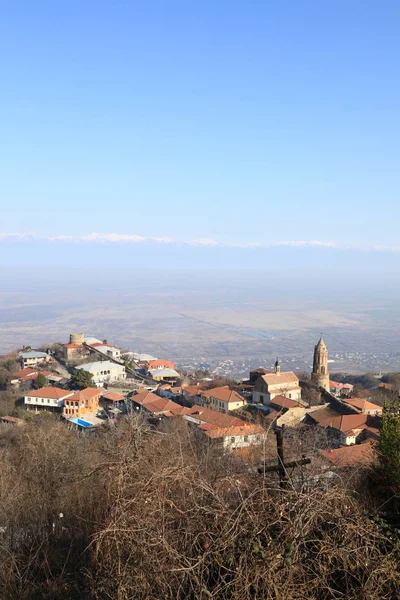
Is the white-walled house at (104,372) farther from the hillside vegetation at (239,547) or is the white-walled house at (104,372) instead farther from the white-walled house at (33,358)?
the hillside vegetation at (239,547)

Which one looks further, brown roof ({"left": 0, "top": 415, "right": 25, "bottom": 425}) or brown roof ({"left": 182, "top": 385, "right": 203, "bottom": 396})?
brown roof ({"left": 182, "top": 385, "right": 203, "bottom": 396})

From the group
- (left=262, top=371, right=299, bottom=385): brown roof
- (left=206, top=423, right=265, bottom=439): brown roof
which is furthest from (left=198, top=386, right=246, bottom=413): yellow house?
(left=206, top=423, right=265, bottom=439): brown roof

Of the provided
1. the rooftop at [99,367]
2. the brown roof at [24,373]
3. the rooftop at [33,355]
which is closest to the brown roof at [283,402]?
the rooftop at [99,367]

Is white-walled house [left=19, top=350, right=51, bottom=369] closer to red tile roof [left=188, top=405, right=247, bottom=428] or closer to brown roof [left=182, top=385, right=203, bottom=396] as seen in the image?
brown roof [left=182, top=385, right=203, bottom=396]

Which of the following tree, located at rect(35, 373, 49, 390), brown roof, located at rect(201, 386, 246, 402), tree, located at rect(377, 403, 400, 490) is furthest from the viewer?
tree, located at rect(35, 373, 49, 390)

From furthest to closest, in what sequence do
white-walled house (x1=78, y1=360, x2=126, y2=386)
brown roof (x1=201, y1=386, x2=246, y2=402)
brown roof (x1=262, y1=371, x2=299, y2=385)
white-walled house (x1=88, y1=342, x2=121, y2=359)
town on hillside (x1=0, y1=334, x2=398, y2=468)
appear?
1. white-walled house (x1=88, y1=342, x2=121, y2=359)
2. white-walled house (x1=78, y1=360, x2=126, y2=386)
3. brown roof (x1=262, y1=371, x2=299, y2=385)
4. brown roof (x1=201, y1=386, x2=246, y2=402)
5. town on hillside (x1=0, y1=334, x2=398, y2=468)

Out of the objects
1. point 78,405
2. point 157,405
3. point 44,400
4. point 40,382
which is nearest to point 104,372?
point 40,382

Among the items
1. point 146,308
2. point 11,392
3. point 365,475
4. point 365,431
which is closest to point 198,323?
point 146,308

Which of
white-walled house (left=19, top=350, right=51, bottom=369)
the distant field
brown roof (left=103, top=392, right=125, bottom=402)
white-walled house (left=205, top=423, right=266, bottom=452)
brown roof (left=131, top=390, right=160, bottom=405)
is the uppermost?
white-walled house (left=205, top=423, right=266, bottom=452)
